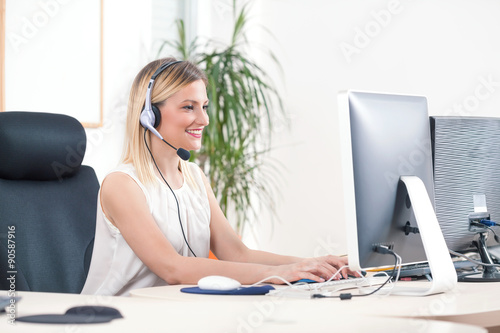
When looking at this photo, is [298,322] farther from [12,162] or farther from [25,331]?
[12,162]

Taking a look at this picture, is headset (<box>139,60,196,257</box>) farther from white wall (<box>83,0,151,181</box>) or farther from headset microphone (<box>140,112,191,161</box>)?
white wall (<box>83,0,151,181</box>)

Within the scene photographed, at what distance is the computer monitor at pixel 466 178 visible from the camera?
146 cm

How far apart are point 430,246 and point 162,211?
2.49 feet

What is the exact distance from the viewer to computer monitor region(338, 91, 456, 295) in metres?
1.17

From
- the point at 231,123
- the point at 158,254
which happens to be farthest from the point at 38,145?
the point at 231,123

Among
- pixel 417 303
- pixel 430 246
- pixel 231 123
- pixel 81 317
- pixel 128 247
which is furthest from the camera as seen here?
pixel 231 123

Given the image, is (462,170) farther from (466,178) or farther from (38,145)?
(38,145)

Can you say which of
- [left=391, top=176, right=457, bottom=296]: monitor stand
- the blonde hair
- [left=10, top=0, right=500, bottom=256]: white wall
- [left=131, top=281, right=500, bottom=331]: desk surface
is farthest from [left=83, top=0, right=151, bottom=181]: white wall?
[left=391, top=176, right=457, bottom=296]: monitor stand

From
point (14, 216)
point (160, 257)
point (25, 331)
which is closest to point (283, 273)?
point (160, 257)

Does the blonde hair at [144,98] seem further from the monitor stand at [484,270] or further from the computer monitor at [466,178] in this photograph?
the monitor stand at [484,270]

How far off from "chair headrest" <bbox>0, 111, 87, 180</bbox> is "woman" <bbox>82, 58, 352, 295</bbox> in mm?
180

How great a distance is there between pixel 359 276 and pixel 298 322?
59 cm

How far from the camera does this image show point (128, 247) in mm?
1617

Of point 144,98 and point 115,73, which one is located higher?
point 115,73
